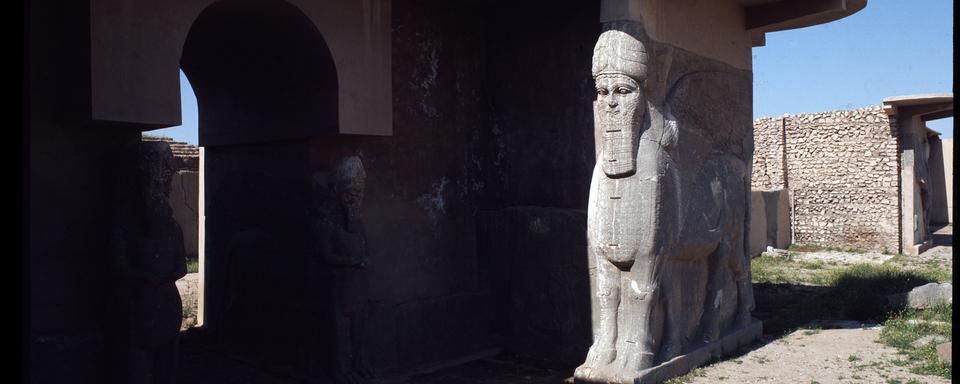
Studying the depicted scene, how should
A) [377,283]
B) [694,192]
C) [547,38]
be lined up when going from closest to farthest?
[694,192] → [377,283] → [547,38]

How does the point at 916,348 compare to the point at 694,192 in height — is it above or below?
below

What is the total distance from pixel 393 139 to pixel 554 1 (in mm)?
1697

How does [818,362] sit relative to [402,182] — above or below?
below

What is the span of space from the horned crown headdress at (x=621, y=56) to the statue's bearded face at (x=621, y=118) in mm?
39

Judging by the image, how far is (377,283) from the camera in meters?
6.04

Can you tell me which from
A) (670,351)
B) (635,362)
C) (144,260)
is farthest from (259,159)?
(670,351)

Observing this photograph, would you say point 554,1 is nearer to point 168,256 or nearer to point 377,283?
point 377,283

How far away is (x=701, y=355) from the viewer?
560cm

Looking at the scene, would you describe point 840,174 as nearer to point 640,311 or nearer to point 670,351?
point 670,351

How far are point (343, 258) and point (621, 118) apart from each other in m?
2.04

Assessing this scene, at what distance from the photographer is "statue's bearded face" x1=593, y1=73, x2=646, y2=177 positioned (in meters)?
5.02

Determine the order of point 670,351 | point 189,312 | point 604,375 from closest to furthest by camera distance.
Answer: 1. point 604,375
2. point 670,351
3. point 189,312

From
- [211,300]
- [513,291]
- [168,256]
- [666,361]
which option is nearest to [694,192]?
[666,361]

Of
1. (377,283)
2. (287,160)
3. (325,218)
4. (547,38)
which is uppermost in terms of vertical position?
(547,38)
